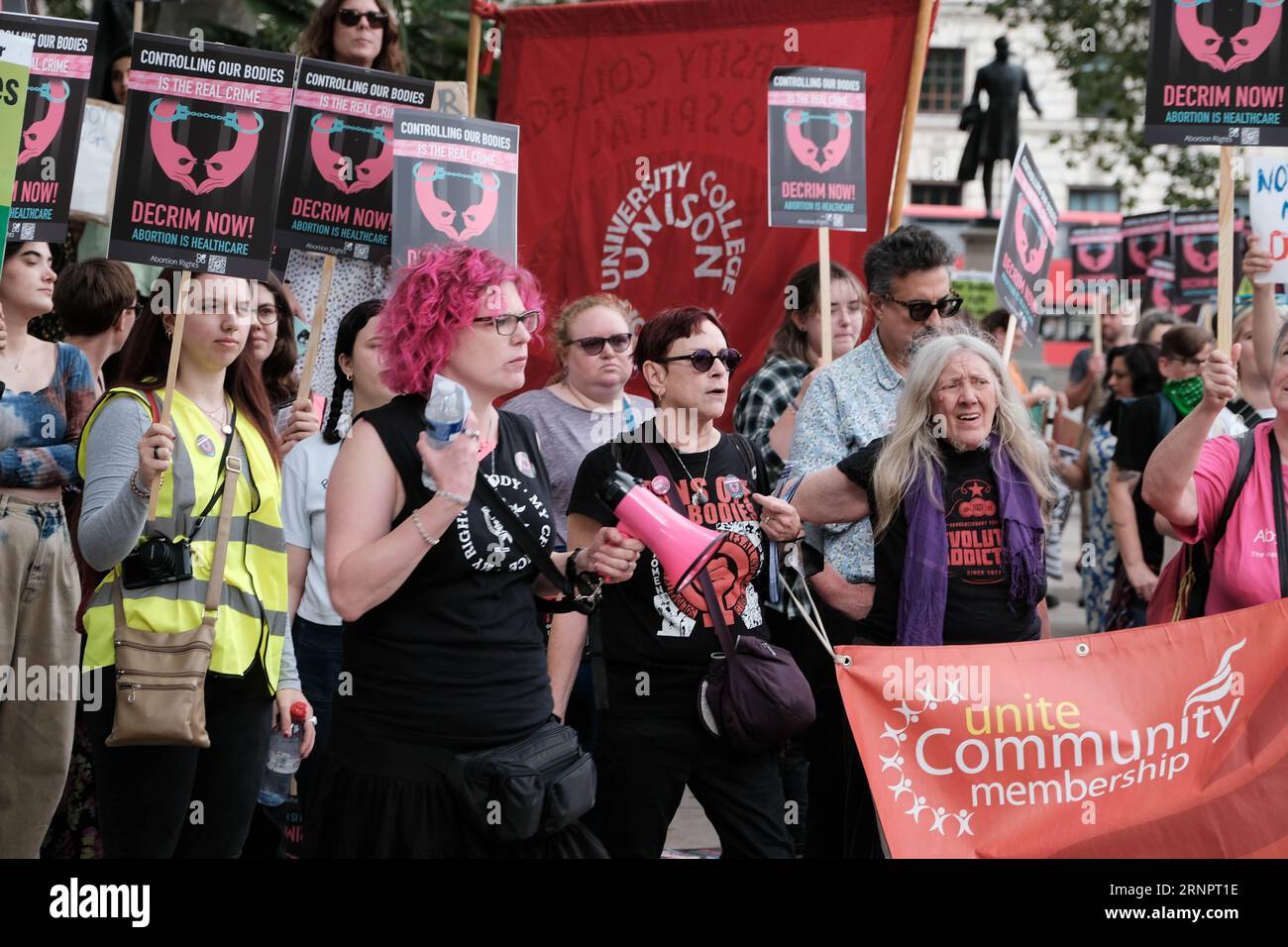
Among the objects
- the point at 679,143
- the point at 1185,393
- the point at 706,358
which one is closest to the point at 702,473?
the point at 706,358

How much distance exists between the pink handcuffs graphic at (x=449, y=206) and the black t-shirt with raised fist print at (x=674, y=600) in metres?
0.82

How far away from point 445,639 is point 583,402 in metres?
2.06

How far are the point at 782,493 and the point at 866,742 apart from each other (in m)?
0.80

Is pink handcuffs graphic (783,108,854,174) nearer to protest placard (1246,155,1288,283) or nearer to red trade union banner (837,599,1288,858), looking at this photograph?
protest placard (1246,155,1288,283)

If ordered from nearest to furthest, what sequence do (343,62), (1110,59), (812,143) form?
(812,143) < (343,62) < (1110,59)

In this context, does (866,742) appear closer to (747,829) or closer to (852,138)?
(747,829)

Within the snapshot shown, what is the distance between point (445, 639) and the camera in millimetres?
3293

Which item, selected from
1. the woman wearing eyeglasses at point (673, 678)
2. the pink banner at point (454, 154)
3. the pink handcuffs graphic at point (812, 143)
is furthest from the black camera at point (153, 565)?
the pink handcuffs graphic at point (812, 143)

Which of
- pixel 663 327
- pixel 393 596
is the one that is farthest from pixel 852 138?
pixel 393 596

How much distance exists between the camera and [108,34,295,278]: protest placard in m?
4.34

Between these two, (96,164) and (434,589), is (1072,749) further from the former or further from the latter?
(96,164)

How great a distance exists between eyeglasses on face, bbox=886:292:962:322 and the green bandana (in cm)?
272

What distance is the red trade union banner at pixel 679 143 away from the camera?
6.72 m

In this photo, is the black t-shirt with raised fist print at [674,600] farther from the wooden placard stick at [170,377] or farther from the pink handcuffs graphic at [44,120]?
the pink handcuffs graphic at [44,120]
